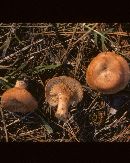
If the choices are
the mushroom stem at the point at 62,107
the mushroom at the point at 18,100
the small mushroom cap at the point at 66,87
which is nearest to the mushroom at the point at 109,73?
the small mushroom cap at the point at 66,87

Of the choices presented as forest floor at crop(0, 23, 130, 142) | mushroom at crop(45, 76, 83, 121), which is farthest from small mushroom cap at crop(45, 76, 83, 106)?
forest floor at crop(0, 23, 130, 142)

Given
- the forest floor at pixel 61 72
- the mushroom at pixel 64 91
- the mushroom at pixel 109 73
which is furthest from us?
the forest floor at pixel 61 72

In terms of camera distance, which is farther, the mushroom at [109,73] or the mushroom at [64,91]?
the mushroom at [64,91]

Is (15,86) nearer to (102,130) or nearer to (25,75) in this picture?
(25,75)

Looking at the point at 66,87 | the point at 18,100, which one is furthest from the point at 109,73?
the point at 18,100

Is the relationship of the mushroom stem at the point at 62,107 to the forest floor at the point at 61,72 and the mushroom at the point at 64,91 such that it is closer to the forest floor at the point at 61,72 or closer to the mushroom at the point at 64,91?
the mushroom at the point at 64,91
